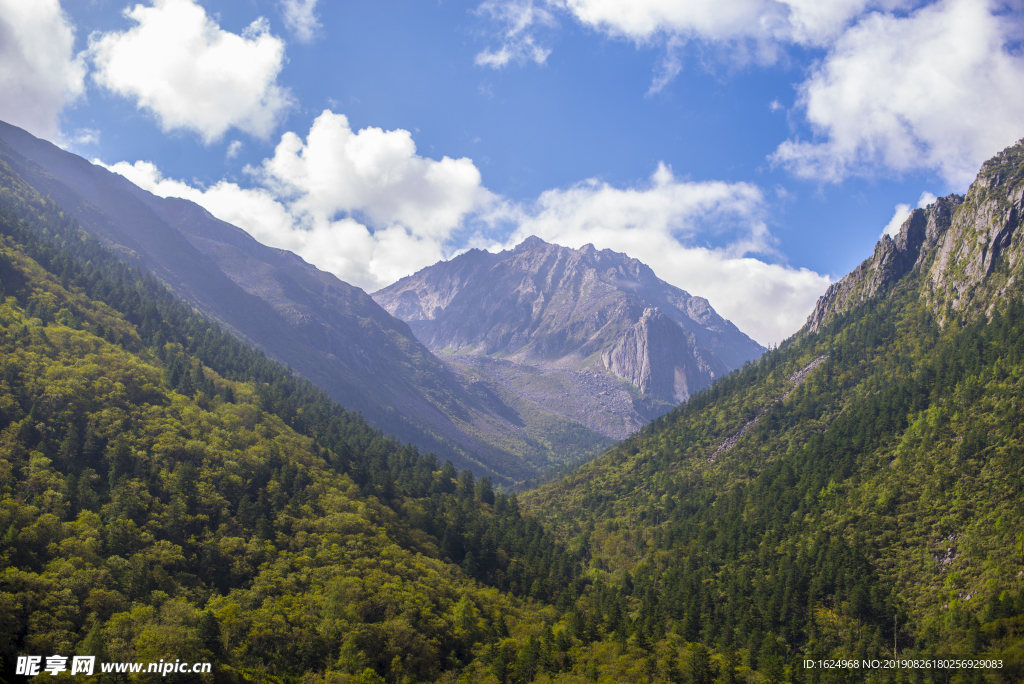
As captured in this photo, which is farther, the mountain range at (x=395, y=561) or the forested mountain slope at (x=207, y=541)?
the mountain range at (x=395, y=561)

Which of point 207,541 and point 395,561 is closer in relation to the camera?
point 207,541

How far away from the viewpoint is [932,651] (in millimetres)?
116625

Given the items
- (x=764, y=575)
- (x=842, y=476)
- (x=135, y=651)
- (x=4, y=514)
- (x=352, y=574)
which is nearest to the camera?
(x=135, y=651)

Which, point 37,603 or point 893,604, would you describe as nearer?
point 37,603

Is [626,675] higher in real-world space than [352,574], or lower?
lower

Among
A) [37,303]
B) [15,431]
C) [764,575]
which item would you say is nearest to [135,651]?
[15,431]

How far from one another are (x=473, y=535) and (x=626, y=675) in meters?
83.2

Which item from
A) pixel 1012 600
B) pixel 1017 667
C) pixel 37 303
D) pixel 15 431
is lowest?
pixel 1017 667

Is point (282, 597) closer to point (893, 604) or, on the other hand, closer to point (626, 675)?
point (626, 675)

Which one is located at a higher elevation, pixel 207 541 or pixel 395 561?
pixel 207 541

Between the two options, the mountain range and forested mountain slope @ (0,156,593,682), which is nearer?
forested mountain slope @ (0,156,593,682)

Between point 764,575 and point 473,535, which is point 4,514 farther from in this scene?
point 764,575

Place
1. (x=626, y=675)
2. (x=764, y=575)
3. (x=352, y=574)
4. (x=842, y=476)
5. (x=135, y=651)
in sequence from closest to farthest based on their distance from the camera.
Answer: (x=135, y=651) → (x=626, y=675) → (x=352, y=574) → (x=764, y=575) → (x=842, y=476)

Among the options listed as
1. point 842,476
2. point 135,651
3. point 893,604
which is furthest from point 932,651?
point 135,651
